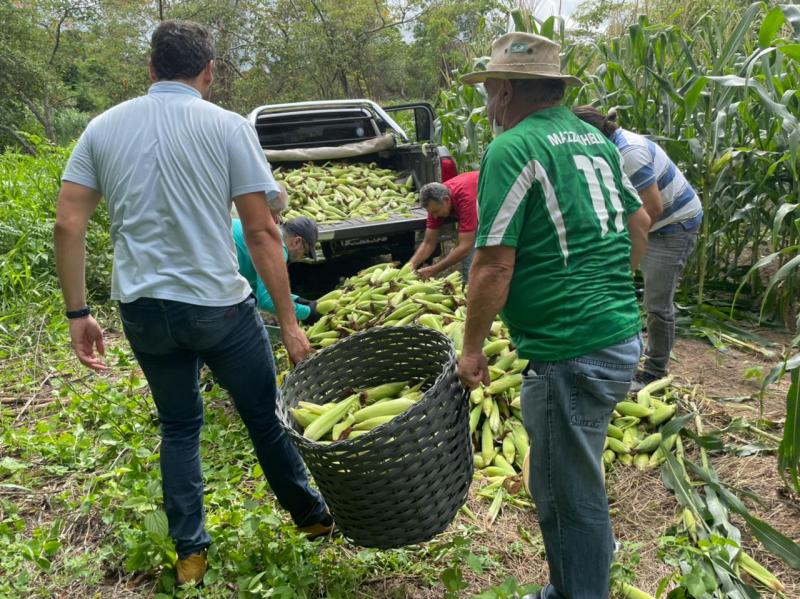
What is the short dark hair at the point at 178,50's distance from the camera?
7.11 ft

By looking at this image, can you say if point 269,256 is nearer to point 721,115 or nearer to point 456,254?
point 456,254

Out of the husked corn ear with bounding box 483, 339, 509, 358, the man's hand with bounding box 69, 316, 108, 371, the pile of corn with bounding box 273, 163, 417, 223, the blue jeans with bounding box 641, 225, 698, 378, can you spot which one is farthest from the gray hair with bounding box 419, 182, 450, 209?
the man's hand with bounding box 69, 316, 108, 371

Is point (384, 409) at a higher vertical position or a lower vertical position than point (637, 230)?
lower

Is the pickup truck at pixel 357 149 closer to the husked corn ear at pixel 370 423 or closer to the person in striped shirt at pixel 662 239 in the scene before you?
the person in striped shirt at pixel 662 239

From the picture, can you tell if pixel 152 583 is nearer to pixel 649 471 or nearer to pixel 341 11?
pixel 649 471

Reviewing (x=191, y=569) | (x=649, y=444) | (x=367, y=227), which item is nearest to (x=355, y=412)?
(x=191, y=569)

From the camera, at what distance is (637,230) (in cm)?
240

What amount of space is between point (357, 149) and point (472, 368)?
544 centimetres

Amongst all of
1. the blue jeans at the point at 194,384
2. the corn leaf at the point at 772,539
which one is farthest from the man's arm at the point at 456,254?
the corn leaf at the point at 772,539

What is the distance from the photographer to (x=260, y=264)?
7.86 feet

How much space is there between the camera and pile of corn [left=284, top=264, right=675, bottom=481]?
10.8 feet

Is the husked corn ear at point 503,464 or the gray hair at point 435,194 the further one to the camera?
the gray hair at point 435,194

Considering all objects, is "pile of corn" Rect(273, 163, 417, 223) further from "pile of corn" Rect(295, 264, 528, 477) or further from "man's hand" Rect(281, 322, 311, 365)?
"man's hand" Rect(281, 322, 311, 365)

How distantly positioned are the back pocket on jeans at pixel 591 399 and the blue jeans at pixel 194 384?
118cm
